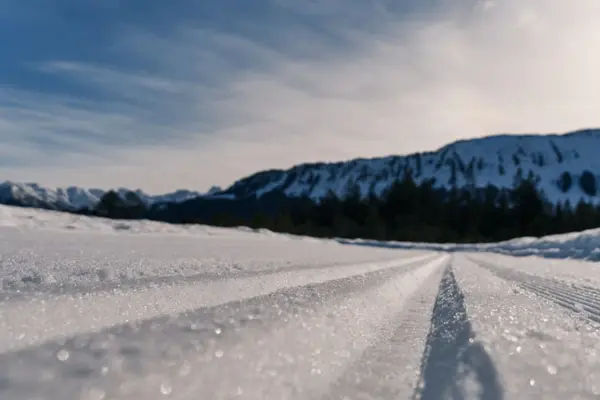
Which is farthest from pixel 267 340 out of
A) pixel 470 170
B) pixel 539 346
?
pixel 470 170

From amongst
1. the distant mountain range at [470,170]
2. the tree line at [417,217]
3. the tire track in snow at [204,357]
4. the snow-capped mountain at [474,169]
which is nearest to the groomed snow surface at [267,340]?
the tire track in snow at [204,357]

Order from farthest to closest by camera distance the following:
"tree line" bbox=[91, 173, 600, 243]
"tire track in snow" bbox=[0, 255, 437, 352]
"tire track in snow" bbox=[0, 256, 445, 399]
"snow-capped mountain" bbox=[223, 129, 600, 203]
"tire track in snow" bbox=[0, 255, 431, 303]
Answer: "snow-capped mountain" bbox=[223, 129, 600, 203] → "tree line" bbox=[91, 173, 600, 243] → "tire track in snow" bbox=[0, 255, 431, 303] → "tire track in snow" bbox=[0, 255, 437, 352] → "tire track in snow" bbox=[0, 256, 445, 399]

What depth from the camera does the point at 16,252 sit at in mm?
2137

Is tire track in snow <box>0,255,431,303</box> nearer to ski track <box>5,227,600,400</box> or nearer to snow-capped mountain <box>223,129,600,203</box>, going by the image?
ski track <box>5,227,600,400</box>

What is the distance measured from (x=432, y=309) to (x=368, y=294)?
24cm

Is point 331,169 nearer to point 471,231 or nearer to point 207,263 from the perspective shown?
point 471,231

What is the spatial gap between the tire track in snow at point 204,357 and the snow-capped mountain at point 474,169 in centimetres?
12463

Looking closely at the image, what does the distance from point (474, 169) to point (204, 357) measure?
500ft

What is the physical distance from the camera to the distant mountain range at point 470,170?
12975cm

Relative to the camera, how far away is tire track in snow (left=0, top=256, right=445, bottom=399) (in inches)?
22.2

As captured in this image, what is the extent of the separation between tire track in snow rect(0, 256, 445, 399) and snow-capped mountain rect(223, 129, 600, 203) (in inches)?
4907

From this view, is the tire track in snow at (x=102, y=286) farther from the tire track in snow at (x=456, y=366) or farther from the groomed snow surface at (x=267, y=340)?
the tire track in snow at (x=456, y=366)

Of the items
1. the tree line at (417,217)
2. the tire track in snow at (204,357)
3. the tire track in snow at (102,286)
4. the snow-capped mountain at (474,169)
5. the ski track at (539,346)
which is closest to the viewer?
the tire track in snow at (204,357)

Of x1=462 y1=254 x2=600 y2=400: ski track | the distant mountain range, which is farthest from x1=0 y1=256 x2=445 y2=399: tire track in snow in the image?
the distant mountain range
